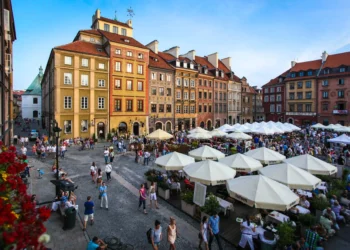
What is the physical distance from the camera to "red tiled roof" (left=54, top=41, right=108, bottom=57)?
102ft

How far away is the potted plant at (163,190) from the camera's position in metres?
12.7

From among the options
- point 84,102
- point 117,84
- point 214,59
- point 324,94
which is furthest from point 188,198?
point 324,94

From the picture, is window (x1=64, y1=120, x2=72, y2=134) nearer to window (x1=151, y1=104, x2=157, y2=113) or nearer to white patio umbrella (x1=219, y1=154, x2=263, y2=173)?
window (x1=151, y1=104, x2=157, y2=113)

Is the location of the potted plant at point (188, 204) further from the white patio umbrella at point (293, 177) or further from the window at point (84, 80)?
the window at point (84, 80)

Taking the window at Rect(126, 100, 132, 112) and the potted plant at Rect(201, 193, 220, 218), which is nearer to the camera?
the potted plant at Rect(201, 193, 220, 218)

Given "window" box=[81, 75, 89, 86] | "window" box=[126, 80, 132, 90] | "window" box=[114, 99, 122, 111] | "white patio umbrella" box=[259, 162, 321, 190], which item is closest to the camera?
"white patio umbrella" box=[259, 162, 321, 190]

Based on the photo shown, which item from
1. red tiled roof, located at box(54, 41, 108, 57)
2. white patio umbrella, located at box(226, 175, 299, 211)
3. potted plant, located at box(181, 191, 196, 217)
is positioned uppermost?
red tiled roof, located at box(54, 41, 108, 57)

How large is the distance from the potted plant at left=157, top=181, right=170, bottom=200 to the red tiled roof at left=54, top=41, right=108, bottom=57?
26.6m

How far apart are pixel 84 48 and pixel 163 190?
94.0 feet

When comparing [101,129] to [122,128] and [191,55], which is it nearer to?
[122,128]

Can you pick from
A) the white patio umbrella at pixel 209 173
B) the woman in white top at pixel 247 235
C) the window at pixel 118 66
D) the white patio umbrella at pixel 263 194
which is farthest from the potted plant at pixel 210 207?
the window at pixel 118 66

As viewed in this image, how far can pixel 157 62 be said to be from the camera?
42188mm

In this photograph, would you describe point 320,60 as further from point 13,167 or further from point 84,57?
point 13,167

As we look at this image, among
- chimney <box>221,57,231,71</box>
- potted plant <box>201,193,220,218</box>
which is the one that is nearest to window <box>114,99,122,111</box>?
potted plant <box>201,193,220,218</box>
